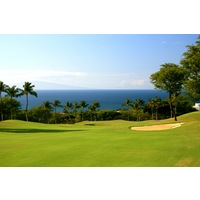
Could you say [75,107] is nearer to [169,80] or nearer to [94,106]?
[94,106]

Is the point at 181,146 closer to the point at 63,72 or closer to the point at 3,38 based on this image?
the point at 63,72

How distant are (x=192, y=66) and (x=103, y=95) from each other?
6655mm

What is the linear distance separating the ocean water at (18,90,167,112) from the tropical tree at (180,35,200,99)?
7.67ft

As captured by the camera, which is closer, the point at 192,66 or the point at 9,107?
the point at 192,66

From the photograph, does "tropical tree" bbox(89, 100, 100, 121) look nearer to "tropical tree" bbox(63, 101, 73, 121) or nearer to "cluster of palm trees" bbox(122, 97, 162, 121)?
"tropical tree" bbox(63, 101, 73, 121)

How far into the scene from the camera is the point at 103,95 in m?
16.0

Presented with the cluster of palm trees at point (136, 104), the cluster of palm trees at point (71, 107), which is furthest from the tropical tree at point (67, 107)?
the cluster of palm trees at point (136, 104)

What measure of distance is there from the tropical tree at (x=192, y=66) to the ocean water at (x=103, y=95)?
234 cm

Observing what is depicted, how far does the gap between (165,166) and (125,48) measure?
14.4 feet

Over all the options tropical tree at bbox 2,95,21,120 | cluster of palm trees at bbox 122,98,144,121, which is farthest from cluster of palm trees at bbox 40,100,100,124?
cluster of palm trees at bbox 122,98,144,121

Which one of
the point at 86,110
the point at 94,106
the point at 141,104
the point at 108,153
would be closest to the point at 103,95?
the point at 141,104

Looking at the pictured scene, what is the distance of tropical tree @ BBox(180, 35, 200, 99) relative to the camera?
10.0 meters

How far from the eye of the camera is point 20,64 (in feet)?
29.4
